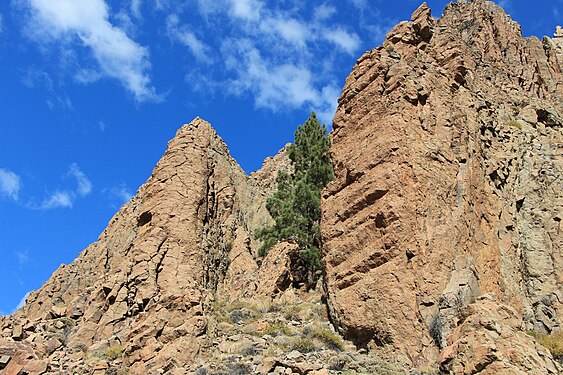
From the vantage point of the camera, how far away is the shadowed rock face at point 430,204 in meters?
14.7

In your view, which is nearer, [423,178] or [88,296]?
[423,178]

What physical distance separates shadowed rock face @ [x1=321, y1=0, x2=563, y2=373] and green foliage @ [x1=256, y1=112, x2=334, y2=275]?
712 cm

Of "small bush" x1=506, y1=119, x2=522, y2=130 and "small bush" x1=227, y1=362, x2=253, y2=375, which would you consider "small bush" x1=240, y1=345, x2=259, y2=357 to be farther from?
"small bush" x1=506, y1=119, x2=522, y2=130

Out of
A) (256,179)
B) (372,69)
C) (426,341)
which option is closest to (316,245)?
(372,69)

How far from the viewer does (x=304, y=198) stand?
2755 cm

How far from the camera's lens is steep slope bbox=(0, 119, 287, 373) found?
637 inches

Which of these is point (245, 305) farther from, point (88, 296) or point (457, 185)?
point (457, 185)


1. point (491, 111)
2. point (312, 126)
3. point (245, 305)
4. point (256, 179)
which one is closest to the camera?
point (245, 305)

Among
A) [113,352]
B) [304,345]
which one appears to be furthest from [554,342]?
[113,352]

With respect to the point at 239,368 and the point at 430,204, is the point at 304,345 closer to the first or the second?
the point at 239,368

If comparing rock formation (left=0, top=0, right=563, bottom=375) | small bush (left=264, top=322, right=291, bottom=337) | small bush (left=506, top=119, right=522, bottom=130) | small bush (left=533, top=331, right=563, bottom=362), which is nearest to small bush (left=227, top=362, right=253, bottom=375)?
rock formation (left=0, top=0, right=563, bottom=375)

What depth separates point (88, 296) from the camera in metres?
21.1

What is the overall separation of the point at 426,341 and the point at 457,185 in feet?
18.3

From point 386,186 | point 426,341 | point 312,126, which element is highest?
point 312,126
